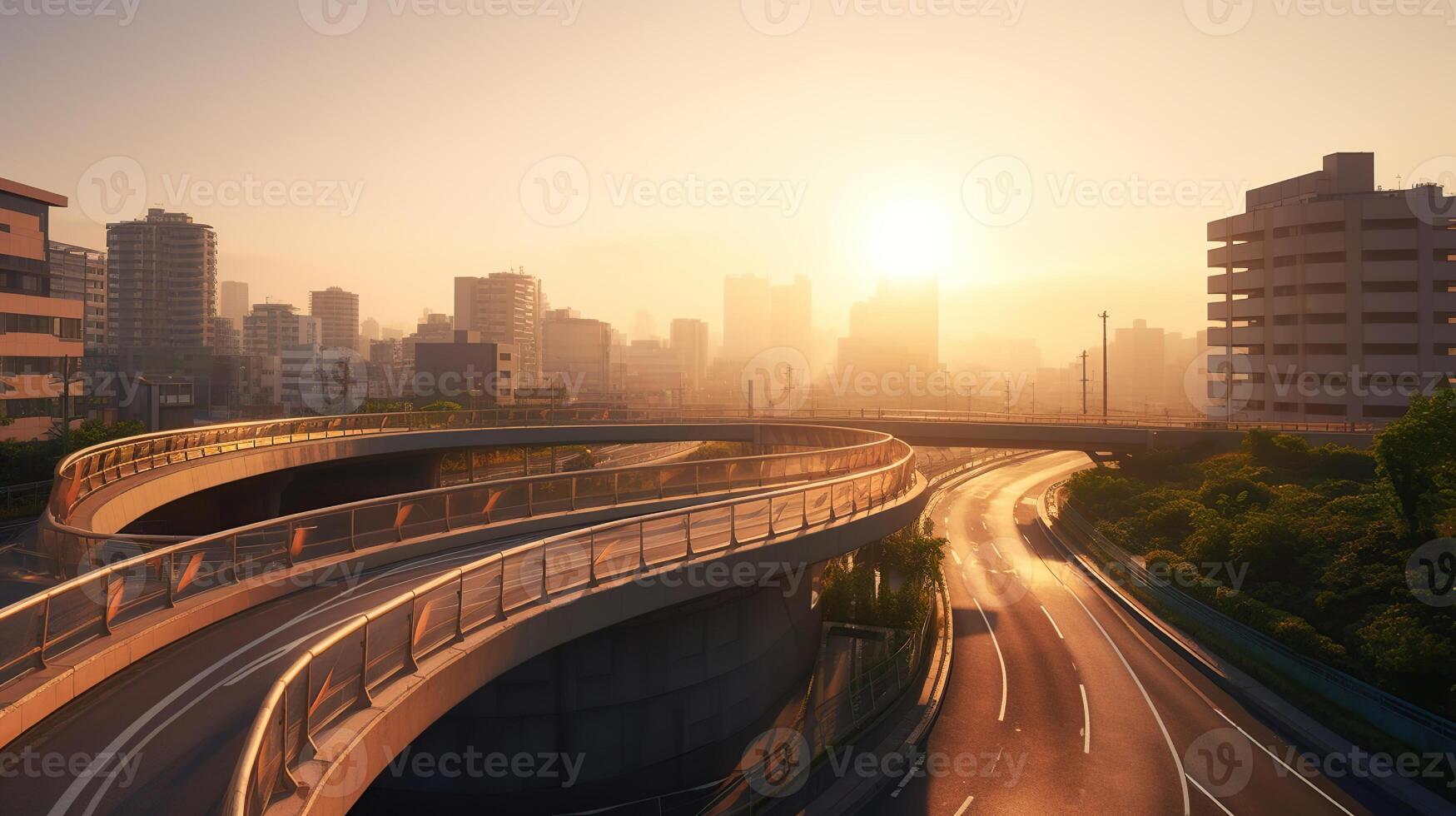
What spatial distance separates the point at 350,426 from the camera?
3397cm

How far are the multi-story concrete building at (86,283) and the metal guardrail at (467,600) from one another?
150963 millimetres

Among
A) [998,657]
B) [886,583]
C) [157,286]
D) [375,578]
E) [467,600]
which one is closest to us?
[467,600]

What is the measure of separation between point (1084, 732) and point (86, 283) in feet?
544

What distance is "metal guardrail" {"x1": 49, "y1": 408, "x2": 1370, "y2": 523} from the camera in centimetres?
1870

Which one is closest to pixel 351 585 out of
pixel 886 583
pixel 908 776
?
pixel 908 776

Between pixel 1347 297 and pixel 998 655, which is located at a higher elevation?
pixel 1347 297

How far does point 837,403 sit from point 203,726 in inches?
7259

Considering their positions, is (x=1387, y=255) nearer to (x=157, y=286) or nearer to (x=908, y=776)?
(x=908, y=776)

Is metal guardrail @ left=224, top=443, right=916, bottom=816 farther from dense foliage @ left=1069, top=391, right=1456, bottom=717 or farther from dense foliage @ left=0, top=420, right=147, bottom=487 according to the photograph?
dense foliage @ left=0, top=420, right=147, bottom=487

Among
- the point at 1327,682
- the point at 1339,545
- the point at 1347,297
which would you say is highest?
the point at 1347,297

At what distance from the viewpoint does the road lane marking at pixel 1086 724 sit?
17.1 m

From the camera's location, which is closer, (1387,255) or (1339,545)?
(1339,545)

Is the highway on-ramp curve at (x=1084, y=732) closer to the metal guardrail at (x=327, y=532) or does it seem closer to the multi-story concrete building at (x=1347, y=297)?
the metal guardrail at (x=327, y=532)

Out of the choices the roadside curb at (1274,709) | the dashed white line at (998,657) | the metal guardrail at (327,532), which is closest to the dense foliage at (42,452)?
the metal guardrail at (327,532)
